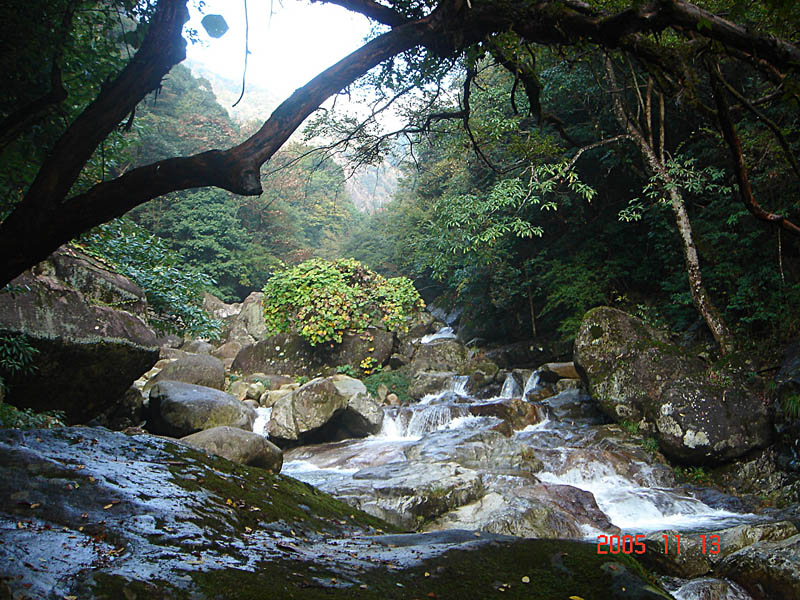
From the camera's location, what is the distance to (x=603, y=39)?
8.68 ft

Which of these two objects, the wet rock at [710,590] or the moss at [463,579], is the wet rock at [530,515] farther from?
the moss at [463,579]

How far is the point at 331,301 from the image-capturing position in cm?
1370

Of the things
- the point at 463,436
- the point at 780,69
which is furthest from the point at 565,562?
the point at 463,436

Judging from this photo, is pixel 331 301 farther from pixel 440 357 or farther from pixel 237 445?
pixel 237 445

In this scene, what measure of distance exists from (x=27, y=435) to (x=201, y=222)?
66.9 ft

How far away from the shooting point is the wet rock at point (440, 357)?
1415cm

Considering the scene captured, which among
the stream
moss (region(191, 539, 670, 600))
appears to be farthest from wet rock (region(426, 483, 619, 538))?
moss (region(191, 539, 670, 600))

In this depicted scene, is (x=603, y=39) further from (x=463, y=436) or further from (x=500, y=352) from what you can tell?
(x=500, y=352)

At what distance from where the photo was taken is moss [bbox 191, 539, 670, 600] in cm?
168

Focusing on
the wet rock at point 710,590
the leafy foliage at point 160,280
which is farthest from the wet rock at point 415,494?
the leafy foliage at point 160,280

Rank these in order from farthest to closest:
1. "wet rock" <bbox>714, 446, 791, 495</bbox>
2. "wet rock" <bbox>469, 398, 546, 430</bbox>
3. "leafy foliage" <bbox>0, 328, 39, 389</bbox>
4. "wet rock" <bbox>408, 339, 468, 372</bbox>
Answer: "wet rock" <bbox>408, 339, 468, 372</bbox>
"wet rock" <bbox>469, 398, 546, 430</bbox>
"wet rock" <bbox>714, 446, 791, 495</bbox>
"leafy foliage" <bbox>0, 328, 39, 389</bbox>

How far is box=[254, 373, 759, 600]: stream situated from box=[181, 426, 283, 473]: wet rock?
2.97 ft

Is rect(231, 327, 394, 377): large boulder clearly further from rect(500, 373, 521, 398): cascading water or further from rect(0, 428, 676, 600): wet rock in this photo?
rect(0, 428, 676, 600): wet rock
